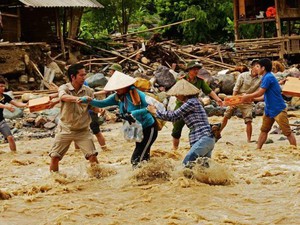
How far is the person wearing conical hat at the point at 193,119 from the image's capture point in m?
8.58

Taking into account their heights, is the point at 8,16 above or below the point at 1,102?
above

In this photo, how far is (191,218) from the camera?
707 cm

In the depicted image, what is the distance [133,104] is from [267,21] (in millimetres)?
25614

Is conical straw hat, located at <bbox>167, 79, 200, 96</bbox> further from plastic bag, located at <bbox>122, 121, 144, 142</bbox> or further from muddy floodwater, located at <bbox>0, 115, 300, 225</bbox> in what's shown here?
muddy floodwater, located at <bbox>0, 115, 300, 225</bbox>

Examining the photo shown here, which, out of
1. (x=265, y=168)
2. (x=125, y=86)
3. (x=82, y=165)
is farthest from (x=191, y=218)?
(x=82, y=165)

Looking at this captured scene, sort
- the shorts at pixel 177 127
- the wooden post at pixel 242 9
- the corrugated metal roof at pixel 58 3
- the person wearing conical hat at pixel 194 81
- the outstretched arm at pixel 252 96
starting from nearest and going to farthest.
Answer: the outstretched arm at pixel 252 96 → the person wearing conical hat at pixel 194 81 → the shorts at pixel 177 127 → the corrugated metal roof at pixel 58 3 → the wooden post at pixel 242 9

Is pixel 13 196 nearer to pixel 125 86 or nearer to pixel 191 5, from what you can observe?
pixel 125 86

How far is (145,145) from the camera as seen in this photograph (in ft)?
29.5

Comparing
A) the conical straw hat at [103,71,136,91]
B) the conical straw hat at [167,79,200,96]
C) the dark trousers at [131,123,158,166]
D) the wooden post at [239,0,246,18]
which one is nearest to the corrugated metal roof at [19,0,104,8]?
the wooden post at [239,0,246,18]

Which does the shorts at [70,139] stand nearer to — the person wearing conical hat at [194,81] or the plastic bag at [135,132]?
the plastic bag at [135,132]

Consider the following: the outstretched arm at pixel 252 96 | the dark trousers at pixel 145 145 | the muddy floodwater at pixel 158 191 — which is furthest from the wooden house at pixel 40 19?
the dark trousers at pixel 145 145

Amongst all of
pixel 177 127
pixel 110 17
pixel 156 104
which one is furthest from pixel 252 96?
pixel 110 17

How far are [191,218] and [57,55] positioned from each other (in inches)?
875

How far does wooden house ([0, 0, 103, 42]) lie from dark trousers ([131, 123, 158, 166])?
17957 mm
